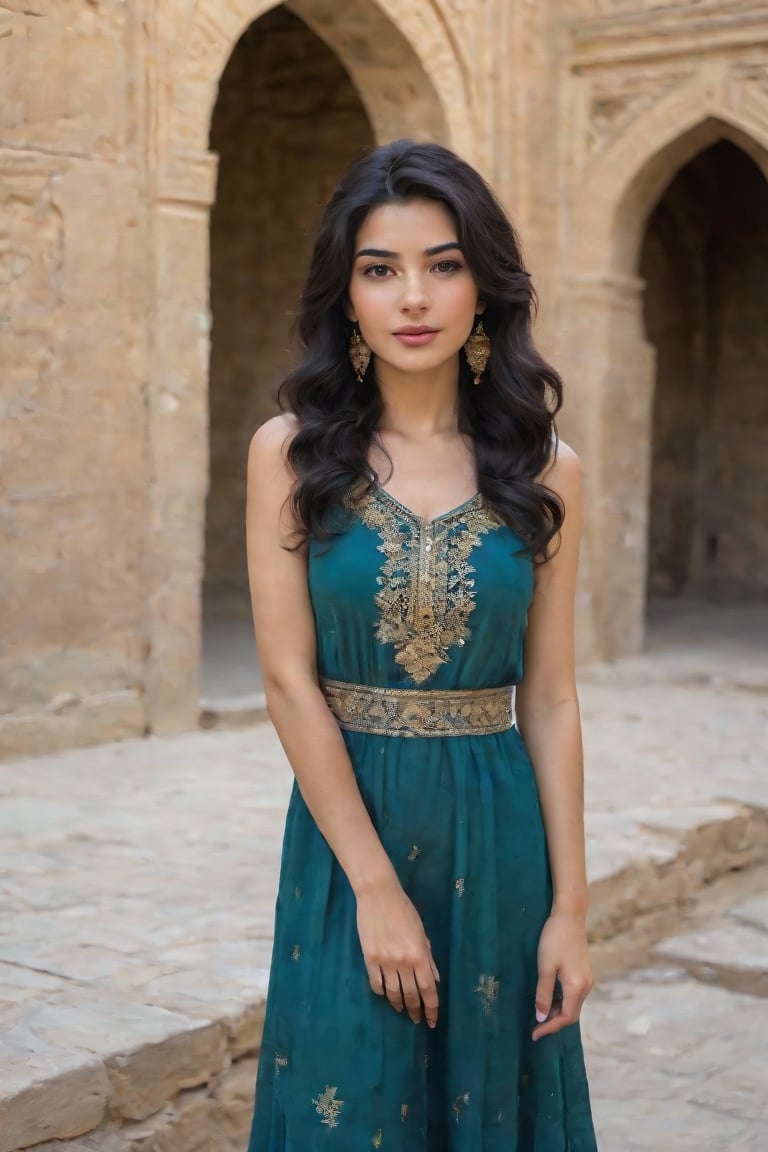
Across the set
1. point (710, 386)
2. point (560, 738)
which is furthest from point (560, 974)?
point (710, 386)

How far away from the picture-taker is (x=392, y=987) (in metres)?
2.05

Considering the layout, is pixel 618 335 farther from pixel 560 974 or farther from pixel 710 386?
pixel 560 974

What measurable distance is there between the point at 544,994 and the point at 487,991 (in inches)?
3.3

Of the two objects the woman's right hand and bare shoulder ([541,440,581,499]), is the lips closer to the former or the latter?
bare shoulder ([541,440,581,499])

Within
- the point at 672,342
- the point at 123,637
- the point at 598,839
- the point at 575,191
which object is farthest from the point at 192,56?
the point at 672,342

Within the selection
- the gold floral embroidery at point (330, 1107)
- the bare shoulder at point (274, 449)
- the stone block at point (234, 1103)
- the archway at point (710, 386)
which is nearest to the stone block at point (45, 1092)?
the stone block at point (234, 1103)

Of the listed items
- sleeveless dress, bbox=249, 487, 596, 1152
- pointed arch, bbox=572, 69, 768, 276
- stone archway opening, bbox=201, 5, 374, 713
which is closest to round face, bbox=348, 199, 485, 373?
sleeveless dress, bbox=249, 487, 596, 1152

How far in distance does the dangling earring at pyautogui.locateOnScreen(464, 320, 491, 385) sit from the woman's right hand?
76cm

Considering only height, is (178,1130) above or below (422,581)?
below

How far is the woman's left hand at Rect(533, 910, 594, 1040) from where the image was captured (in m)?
2.17

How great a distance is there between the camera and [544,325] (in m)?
9.05

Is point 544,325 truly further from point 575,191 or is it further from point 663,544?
point 663,544

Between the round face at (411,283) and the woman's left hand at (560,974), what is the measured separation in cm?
82

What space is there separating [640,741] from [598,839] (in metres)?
1.88
